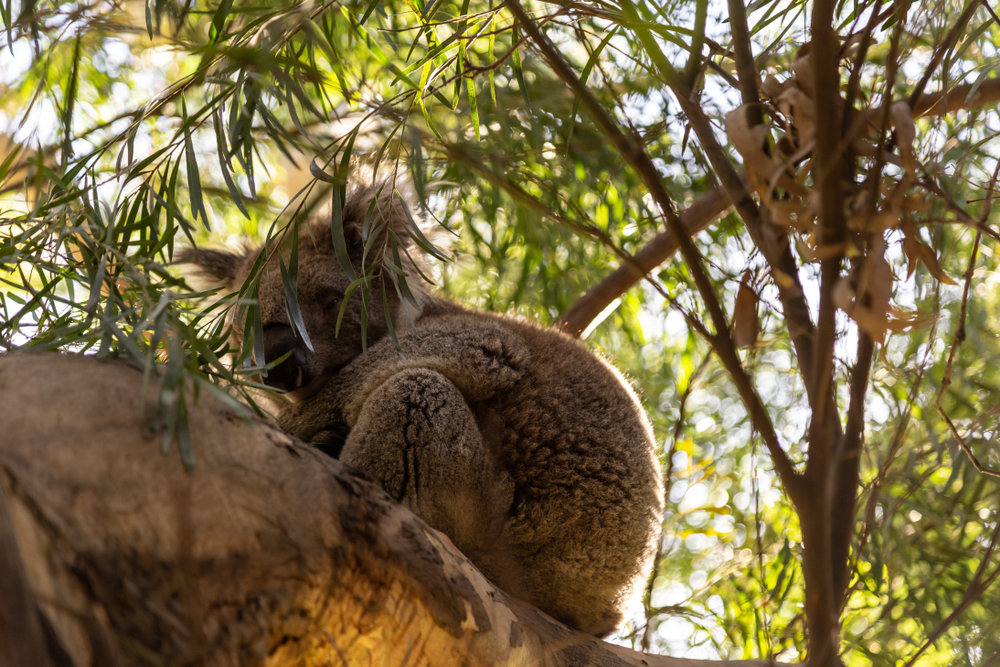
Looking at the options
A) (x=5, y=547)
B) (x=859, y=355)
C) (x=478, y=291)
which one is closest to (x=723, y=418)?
(x=478, y=291)

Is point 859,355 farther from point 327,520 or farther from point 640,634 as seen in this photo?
point 640,634

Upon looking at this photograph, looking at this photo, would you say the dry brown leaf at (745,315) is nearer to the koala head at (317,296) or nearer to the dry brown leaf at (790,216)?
the dry brown leaf at (790,216)

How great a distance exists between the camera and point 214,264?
10.7ft

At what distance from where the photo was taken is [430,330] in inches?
111

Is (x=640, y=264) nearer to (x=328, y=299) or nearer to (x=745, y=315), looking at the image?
(x=328, y=299)

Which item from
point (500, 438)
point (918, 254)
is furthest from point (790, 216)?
point (500, 438)

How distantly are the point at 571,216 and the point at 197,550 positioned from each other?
261cm

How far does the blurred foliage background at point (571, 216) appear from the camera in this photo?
168cm

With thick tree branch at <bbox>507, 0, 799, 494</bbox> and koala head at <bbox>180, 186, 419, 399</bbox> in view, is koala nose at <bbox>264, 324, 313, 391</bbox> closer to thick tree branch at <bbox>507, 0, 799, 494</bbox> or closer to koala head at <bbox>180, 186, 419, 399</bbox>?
koala head at <bbox>180, 186, 419, 399</bbox>

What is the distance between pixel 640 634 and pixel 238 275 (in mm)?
1960

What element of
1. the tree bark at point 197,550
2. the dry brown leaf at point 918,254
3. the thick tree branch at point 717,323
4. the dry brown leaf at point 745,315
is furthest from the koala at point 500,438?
the dry brown leaf at point 918,254

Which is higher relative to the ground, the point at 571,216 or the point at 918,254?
the point at 571,216

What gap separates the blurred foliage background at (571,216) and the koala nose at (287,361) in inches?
13.2

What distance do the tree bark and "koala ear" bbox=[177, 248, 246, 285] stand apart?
70.1 inches
